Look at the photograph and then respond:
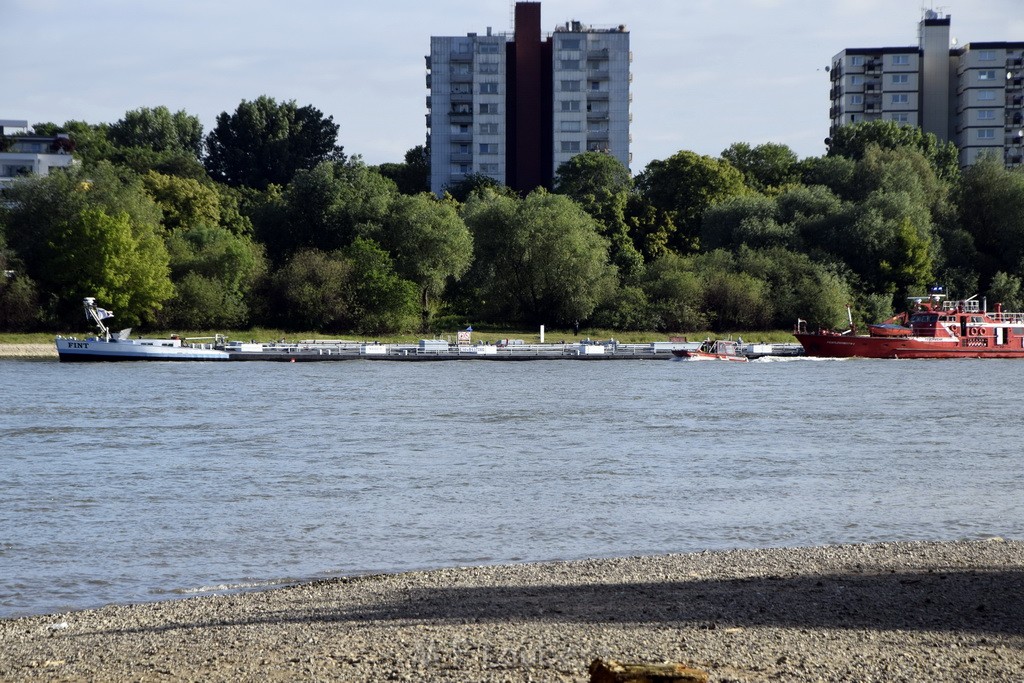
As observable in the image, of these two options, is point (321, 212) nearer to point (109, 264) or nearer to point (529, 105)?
point (109, 264)

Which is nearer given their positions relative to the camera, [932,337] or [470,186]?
[932,337]

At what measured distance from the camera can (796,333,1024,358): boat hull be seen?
90938 millimetres

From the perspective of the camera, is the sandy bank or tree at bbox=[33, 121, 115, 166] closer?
the sandy bank

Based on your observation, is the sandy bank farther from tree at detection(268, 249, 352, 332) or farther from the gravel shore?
the gravel shore

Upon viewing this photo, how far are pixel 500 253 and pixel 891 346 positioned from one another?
28813mm

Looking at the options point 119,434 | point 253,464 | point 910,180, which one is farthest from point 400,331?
point 253,464

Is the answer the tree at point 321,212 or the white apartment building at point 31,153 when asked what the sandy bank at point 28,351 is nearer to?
the tree at point 321,212

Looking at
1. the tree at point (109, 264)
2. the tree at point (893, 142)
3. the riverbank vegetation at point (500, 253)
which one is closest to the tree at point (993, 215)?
the riverbank vegetation at point (500, 253)

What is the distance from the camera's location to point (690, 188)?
115562mm

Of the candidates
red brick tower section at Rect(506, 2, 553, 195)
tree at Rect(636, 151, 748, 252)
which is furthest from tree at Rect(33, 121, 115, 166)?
tree at Rect(636, 151, 748, 252)

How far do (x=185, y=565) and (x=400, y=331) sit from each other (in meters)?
79.2

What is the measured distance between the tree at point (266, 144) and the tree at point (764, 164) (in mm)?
46755

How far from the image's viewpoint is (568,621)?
13383 millimetres

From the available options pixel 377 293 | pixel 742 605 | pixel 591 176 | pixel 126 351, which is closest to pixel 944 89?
pixel 591 176
